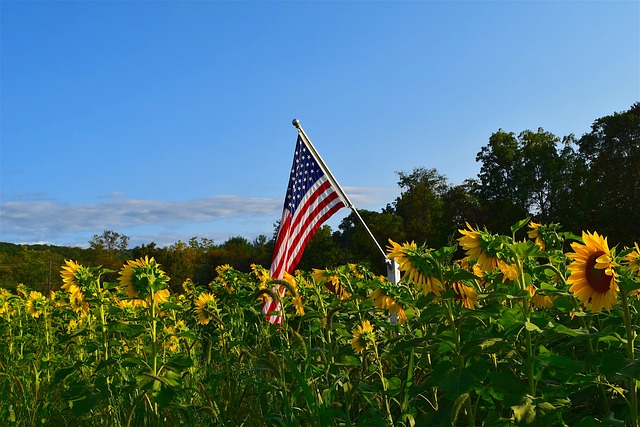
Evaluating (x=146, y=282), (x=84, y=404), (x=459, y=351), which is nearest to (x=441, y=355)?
(x=459, y=351)

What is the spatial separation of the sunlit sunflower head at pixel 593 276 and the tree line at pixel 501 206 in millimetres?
26033

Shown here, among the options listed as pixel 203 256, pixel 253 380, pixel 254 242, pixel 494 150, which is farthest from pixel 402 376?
pixel 254 242

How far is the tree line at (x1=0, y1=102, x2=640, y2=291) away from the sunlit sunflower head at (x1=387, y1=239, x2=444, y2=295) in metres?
25.8

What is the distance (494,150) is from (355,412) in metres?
37.8

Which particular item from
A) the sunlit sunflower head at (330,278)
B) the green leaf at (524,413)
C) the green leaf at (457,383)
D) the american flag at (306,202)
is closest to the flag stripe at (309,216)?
the american flag at (306,202)

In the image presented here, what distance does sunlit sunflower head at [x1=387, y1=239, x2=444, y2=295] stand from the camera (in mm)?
3068

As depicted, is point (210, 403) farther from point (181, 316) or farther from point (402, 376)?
point (181, 316)

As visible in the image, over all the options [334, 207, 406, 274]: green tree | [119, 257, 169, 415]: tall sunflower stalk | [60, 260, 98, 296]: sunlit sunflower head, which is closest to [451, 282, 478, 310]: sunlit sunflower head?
[119, 257, 169, 415]: tall sunflower stalk

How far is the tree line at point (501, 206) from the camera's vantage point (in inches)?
1286

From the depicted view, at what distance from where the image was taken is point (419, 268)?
3.14 meters

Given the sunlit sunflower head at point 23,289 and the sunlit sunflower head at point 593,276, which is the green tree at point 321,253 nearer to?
the sunlit sunflower head at point 23,289

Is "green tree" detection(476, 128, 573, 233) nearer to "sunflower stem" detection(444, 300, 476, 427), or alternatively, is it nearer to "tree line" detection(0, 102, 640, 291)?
"tree line" detection(0, 102, 640, 291)

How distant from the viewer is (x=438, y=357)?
3770 millimetres

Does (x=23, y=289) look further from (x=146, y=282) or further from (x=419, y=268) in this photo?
(x=419, y=268)
